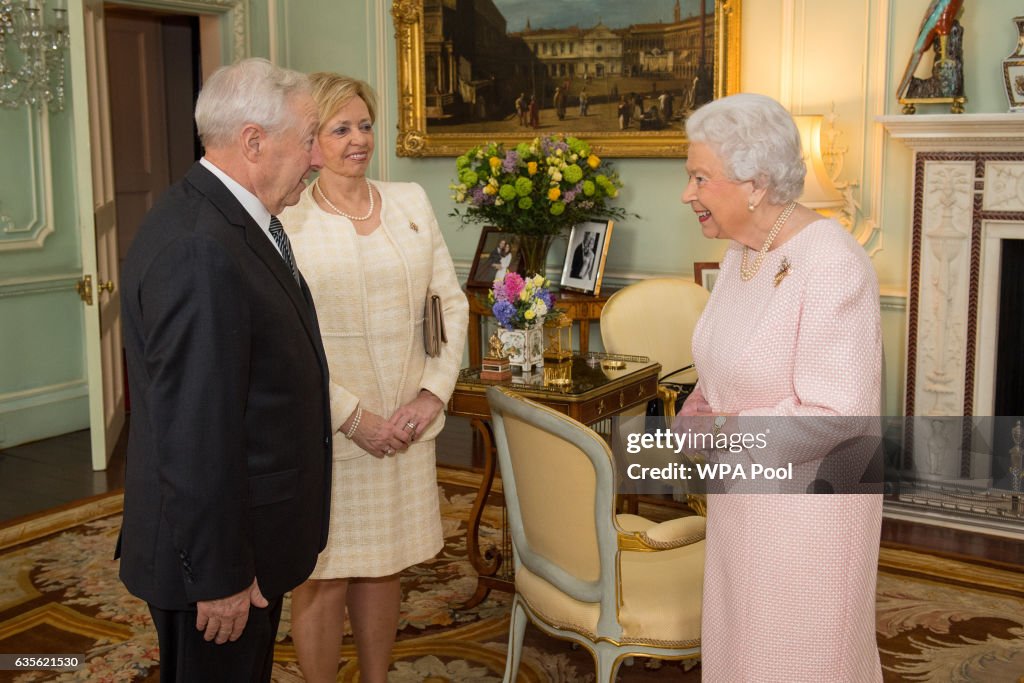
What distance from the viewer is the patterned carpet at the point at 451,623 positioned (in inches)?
133

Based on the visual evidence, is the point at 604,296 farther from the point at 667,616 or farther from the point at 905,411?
the point at 667,616

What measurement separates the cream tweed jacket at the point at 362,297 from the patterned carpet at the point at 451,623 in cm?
99

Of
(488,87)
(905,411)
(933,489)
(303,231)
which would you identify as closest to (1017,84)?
(905,411)

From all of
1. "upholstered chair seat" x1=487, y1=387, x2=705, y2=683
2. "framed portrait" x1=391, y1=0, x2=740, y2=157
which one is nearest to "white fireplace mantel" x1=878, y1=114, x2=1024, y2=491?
"framed portrait" x1=391, y1=0, x2=740, y2=157

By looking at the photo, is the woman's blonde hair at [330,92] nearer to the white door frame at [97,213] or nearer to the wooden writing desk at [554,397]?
the wooden writing desk at [554,397]

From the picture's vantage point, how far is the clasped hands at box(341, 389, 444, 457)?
2740mm

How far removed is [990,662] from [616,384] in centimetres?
148

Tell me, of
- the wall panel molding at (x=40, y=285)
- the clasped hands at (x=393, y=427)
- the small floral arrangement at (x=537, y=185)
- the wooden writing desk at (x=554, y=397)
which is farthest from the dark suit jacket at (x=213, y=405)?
the wall panel molding at (x=40, y=285)

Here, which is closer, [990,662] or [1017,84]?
[990,662]

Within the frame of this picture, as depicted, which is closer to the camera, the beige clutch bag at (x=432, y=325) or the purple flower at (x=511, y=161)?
the beige clutch bag at (x=432, y=325)

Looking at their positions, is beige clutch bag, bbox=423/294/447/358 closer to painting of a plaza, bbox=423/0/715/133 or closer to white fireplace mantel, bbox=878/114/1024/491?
white fireplace mantel, bbox=878/114/1024/491

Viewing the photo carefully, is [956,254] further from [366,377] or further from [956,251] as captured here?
[366,377]

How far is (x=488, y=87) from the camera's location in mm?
6535

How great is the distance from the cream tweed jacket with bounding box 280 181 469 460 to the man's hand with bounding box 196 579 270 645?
0.85 metres
